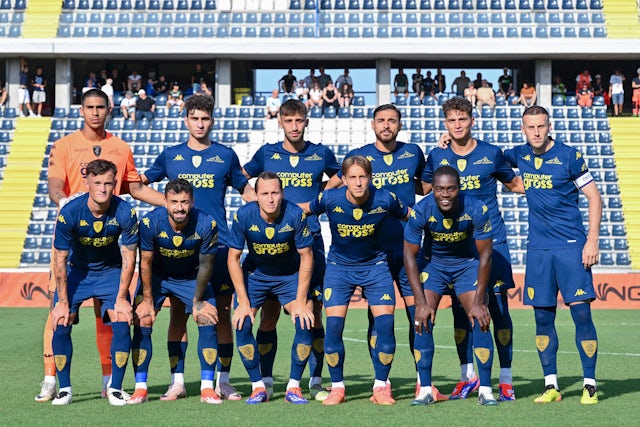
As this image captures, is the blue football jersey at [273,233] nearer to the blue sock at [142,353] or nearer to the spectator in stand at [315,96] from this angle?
the blue sock at [142,353]

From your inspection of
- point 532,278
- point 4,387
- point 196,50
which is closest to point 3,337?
point 4,387

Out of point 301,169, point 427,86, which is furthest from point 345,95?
point 301,169

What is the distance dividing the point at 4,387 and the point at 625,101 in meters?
25.8

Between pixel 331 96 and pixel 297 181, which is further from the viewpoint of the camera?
pixel 331 96

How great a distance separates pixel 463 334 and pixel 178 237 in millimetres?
2351

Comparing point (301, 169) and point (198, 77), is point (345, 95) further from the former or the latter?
point (301, 169)

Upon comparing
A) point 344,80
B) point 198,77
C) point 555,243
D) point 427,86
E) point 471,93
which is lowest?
point 555,243

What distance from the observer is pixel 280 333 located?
608 inches

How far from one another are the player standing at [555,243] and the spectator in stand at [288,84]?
2015 cm

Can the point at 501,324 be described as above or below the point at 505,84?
below

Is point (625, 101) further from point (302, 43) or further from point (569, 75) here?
point (302, 43)

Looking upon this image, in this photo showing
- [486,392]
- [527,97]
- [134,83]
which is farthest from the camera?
[134,83]

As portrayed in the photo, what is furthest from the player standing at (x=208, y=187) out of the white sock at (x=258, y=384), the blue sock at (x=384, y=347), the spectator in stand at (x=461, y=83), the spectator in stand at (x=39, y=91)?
the spectator in stand at (x=39, y=91)

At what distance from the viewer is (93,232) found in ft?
26.3
